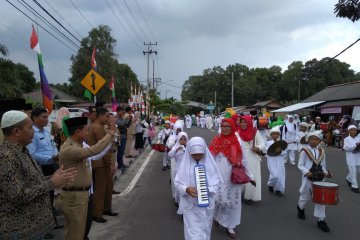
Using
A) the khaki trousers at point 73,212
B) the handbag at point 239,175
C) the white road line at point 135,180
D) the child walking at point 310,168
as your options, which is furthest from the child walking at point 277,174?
the khaki trousers at point 73,212

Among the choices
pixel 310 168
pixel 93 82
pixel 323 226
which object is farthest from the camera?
pixel 93 82

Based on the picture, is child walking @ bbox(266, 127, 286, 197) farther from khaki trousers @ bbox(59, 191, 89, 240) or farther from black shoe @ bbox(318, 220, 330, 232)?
khaki trousers @ bbox(59, 191, 89, 240)

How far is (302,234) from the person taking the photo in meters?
5.96

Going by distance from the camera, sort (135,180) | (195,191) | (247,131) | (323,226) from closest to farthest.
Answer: (195,191) → (323,226) → (247,131) → (135,180)

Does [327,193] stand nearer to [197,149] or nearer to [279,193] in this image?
[197,149]

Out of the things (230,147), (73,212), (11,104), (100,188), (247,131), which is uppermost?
(11,104)

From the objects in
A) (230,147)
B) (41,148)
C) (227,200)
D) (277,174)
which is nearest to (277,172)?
(277,174)

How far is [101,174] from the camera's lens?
6.64m

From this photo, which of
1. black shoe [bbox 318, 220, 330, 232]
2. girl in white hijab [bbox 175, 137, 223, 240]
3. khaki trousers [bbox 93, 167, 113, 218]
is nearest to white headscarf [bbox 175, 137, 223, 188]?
girl in white hijab [bbox 175, 137, 223, 240]

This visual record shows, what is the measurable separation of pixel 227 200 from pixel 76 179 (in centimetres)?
281

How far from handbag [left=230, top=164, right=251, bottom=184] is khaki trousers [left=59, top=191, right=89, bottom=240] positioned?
2765 mm

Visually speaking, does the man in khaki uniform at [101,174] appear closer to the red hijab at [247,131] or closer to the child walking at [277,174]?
the red hijab at [247,131]

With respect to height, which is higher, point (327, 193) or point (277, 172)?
point (327, 193)

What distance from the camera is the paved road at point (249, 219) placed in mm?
5945
